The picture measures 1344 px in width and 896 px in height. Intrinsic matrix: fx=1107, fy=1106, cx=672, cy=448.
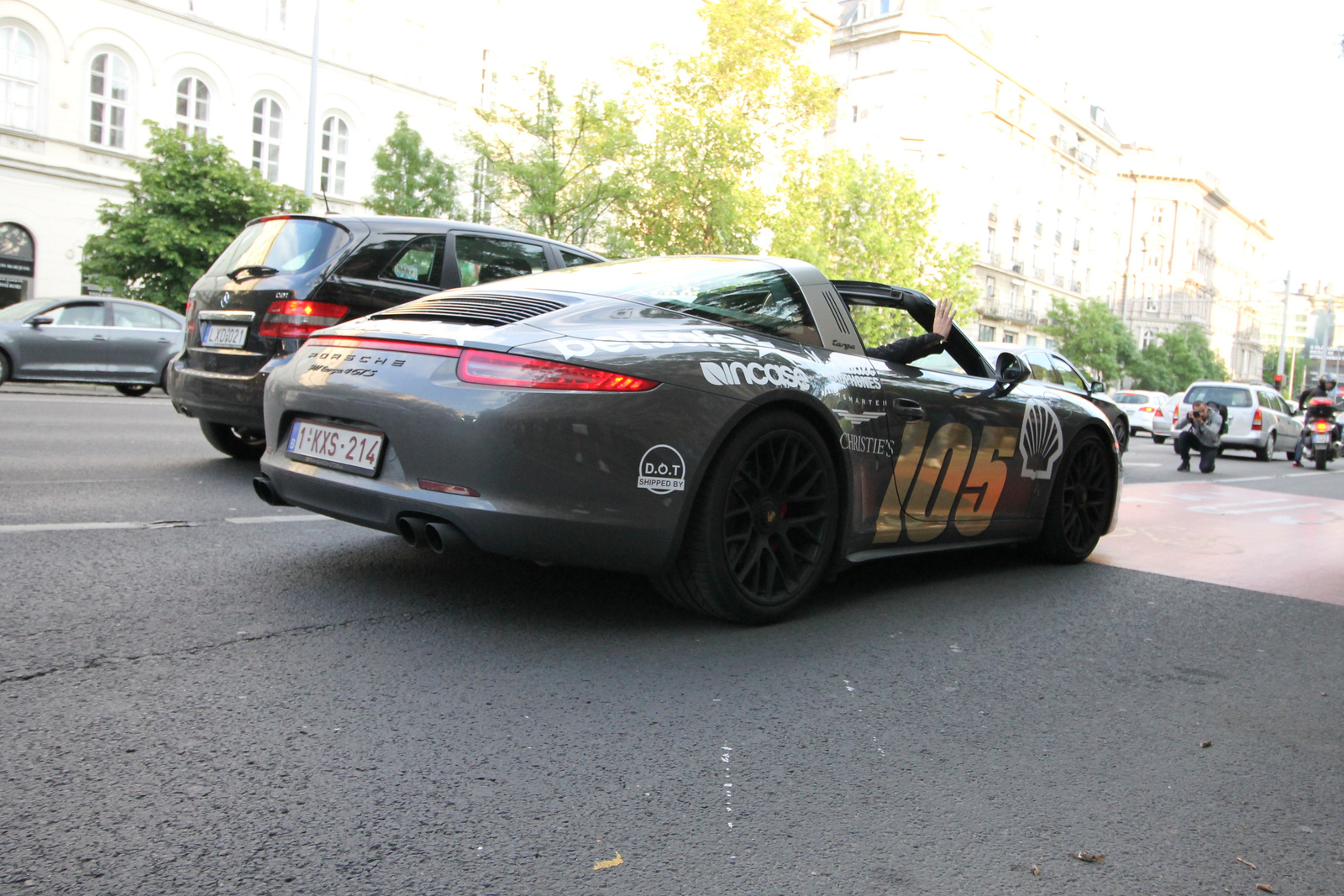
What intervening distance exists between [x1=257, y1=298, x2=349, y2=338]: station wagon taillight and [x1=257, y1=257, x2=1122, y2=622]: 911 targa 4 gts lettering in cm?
254

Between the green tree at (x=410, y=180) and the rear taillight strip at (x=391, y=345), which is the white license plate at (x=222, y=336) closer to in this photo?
the rear taillight strip at (x=391, y=345)

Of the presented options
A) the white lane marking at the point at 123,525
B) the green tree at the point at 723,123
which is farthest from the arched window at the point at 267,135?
the white lane marking at the point at 123,525

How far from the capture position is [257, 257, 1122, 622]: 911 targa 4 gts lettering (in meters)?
3.41

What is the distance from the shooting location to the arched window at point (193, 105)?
31.7 m

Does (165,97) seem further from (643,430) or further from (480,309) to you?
(643,430)

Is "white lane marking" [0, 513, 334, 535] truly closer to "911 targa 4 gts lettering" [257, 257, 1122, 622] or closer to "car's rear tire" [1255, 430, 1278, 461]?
"911 targa 4 gts lettering" [257, 257, 1122, 622]

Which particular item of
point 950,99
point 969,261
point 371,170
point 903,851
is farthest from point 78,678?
point 950,99

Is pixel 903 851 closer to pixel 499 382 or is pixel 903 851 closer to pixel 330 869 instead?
pixel 330 869

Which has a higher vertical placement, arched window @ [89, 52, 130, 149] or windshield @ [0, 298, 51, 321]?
arched window @ [89, 52, 130, 149]

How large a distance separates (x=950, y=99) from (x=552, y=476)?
59.6 m

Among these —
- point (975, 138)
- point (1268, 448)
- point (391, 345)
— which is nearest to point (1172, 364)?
point (975, 138)

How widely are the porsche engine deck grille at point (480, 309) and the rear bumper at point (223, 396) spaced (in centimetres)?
278

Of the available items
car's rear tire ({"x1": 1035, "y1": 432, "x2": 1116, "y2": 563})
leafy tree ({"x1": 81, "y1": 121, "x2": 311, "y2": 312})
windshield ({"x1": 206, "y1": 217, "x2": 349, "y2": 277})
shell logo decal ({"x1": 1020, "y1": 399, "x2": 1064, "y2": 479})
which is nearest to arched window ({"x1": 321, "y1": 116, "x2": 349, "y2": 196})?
leafy tree ({"x1": 81, "y1": 121, "x2": 311, "y2": 312})

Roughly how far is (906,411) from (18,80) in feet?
103
